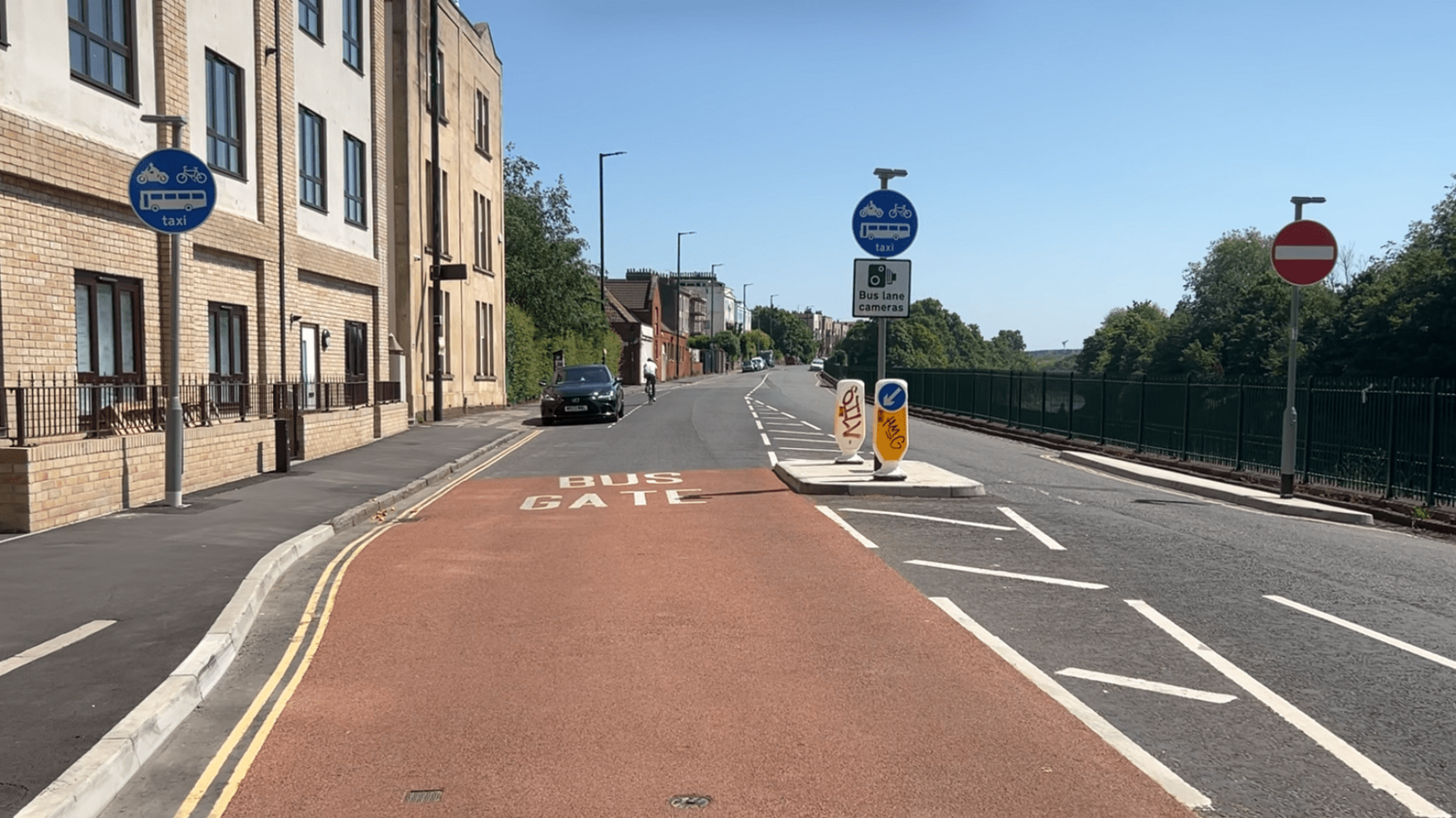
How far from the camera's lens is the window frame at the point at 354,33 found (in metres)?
23.7

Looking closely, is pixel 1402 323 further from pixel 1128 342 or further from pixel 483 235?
pixel 1128 342

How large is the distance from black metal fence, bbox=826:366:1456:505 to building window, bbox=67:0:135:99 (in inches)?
673

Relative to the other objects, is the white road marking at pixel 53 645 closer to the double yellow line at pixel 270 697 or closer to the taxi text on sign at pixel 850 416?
the double yellow line at pixel 270 697

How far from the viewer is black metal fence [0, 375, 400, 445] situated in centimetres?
1162

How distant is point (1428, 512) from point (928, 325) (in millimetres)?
136642

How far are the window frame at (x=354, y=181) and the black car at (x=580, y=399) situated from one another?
24.0 ft

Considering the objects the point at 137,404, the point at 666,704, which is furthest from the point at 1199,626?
the point at 137,404

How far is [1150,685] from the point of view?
5.98m

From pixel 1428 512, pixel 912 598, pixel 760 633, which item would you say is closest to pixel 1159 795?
pixel 760 633

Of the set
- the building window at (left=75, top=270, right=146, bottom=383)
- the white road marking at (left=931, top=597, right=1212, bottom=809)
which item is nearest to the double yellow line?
the white road marking at (left=931, top=597, right=1212, bottom=809)

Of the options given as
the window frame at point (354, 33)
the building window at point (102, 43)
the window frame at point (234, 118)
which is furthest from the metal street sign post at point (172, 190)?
the window frame at point (354, 33)

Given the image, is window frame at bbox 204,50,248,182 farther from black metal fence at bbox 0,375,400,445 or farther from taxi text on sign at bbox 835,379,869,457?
taxi text on sign at bbox 835,379,869,457

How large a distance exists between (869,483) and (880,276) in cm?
289

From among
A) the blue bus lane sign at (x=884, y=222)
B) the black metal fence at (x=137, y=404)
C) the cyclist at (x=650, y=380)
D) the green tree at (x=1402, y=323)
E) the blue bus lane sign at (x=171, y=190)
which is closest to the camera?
the black metal fence at (x=137, y=404)
